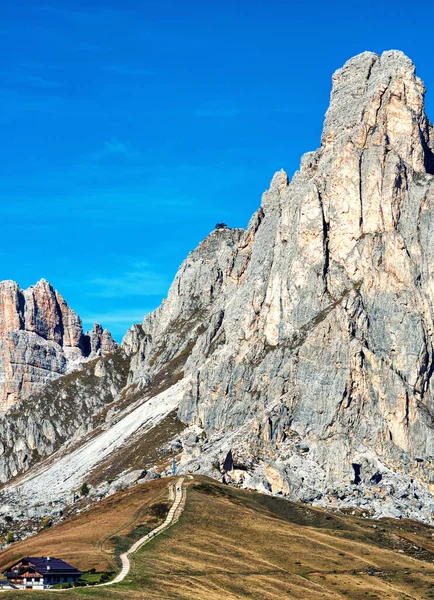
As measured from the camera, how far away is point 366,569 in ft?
586

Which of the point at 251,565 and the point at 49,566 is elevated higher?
the point at 251,565

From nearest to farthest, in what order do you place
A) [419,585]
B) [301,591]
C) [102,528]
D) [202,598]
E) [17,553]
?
[202,598] → [301,591] → [419,585] → [17,553] → [102,528]

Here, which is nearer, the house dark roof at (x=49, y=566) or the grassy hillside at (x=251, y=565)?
the house dark roof at (x=49, y=566)

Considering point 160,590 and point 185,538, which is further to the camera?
point 185,538

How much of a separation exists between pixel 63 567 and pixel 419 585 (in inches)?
2288

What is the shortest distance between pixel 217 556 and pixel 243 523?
26.8 meters

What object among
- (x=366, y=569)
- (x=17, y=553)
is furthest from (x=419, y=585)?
(x=17, y=553)

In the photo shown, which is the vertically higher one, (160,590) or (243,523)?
(243,523)

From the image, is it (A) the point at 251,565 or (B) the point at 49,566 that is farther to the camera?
(A) the point at 251,565

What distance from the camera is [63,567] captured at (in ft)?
489

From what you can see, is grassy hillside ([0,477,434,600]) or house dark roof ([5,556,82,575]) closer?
house dark roof ([5,556,82,575])

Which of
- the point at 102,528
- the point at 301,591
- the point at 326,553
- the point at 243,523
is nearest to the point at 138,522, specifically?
the point at 102,528

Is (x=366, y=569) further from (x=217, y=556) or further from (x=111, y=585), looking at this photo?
(x=111, y=585)

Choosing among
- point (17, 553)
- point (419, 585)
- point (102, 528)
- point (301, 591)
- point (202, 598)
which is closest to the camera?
point (202, 598)
